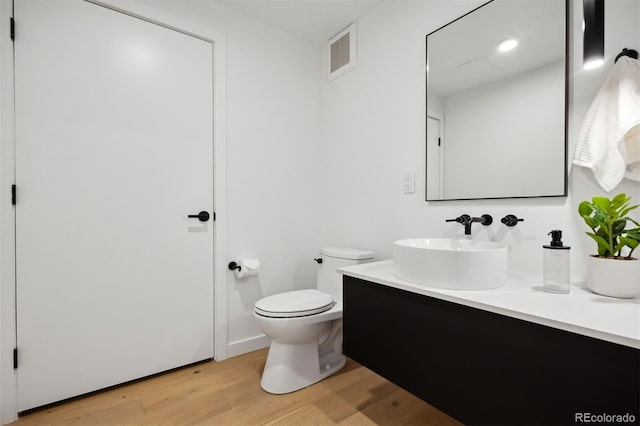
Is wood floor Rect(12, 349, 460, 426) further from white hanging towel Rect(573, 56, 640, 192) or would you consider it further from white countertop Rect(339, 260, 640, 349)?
white hanging towel Rect(573, 56, 640, 192)

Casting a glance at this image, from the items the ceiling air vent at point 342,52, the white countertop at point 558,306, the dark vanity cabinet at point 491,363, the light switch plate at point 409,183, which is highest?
the ceiling air vent at point 342,52

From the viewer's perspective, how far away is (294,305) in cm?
166

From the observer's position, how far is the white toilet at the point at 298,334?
160cm

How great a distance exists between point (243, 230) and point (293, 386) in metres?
0.98

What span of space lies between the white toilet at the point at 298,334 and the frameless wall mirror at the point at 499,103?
742 millimetres

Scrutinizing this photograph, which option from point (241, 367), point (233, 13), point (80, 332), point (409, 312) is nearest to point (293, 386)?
point (241, 367)

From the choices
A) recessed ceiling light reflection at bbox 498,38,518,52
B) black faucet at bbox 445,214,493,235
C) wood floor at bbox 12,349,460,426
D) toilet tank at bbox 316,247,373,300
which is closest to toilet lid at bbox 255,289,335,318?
toilet tank at bbox 316,247,373,300

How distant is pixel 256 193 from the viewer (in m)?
2.14

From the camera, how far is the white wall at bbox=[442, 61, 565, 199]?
1235 millimetres

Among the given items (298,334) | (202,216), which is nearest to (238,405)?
(298,334)

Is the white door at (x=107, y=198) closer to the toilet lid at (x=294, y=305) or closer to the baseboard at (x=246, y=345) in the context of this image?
the baseboard at (x=246, y=345)

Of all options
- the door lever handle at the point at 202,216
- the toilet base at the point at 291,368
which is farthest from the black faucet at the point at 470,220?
the door lever handle at the point at 202,216

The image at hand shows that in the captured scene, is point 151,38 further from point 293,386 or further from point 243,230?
point 293,386

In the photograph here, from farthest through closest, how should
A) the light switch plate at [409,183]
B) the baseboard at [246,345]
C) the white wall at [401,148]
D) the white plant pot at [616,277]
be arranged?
→ 1. the baseboard at [246,345]
2. the light switch plate at [409,183]
3. the white wall at [401,148]
4. the white plant pot at [616,277]
